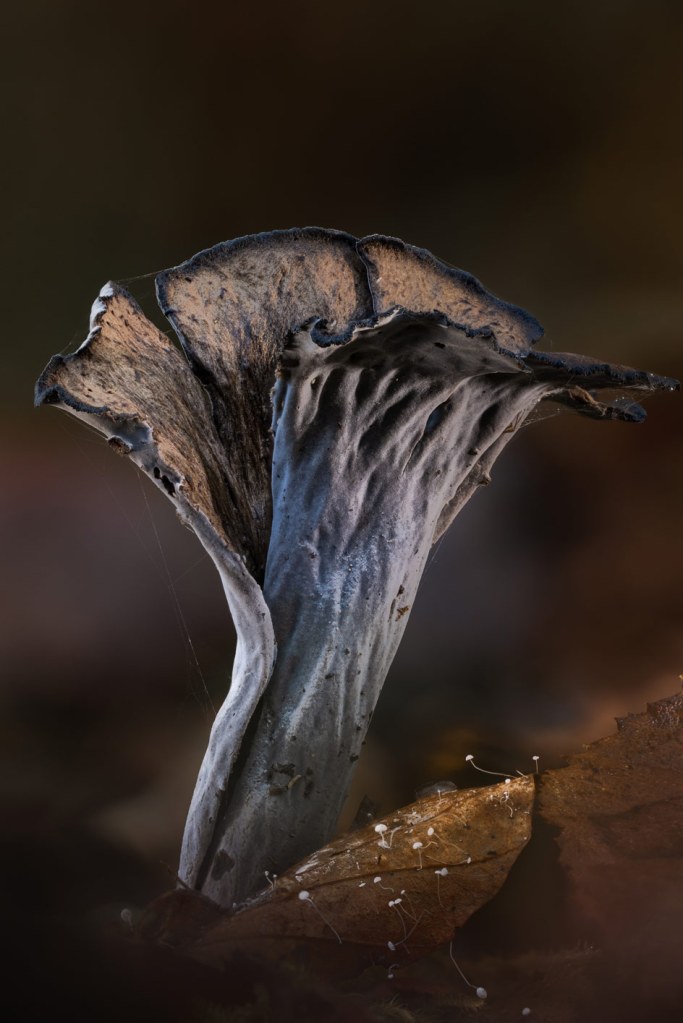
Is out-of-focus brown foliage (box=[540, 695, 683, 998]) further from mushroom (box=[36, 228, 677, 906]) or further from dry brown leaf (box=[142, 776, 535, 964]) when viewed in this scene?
mushroom (box=[36, 228, 677, 906])

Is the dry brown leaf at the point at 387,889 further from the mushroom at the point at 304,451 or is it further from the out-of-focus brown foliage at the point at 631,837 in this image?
the mushroom at the point at 304,451

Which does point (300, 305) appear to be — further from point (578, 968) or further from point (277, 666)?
point (578, 968)

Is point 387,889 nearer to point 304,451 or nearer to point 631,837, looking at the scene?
point 631,837

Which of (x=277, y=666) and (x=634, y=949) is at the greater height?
(x=277, y=666)

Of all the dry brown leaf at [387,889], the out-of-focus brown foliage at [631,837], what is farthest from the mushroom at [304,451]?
the out-of-focus brown foliage at [631,837]

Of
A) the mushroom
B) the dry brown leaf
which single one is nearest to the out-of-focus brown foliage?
the dry brown leaf

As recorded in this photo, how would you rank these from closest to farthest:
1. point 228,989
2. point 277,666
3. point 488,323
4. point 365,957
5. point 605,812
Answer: point 228,989
point 365,957
point 605,812
point 277,666
point 488,323

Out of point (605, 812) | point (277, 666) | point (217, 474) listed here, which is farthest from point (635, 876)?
point (217, 474)
